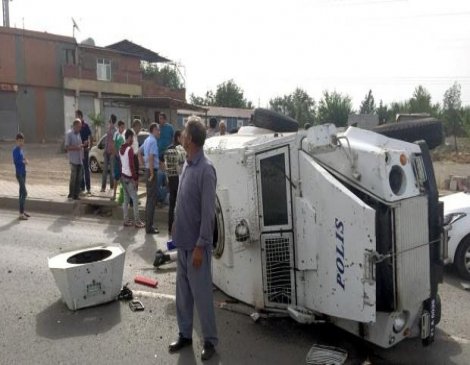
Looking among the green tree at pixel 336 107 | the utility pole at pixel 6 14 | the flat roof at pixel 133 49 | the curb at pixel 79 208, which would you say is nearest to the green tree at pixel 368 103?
the green tree at pixel 336 107

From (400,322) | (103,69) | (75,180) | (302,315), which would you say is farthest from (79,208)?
(103,69)

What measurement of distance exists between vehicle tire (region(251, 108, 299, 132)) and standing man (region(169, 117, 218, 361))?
4.52ft

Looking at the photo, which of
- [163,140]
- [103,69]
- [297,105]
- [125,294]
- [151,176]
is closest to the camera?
[125,294]

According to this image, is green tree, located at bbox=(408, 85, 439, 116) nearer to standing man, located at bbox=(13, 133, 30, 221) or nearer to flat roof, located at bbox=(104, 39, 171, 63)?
flat roof, located at bbox=(104, 39, 171, 63)

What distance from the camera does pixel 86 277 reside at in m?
4.59

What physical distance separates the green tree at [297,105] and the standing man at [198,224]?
4170 centimetres

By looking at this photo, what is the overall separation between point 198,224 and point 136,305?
1.68 m

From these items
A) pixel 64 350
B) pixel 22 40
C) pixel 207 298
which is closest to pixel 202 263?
pixel 207 298

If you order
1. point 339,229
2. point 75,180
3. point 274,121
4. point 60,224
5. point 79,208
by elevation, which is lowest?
point 60,224

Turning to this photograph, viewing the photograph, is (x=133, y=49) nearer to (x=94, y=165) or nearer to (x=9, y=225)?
(x=94, y=165)

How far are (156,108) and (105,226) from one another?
24806 mm

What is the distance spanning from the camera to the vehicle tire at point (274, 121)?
4871 millimetres

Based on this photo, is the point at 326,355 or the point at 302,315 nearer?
the point at 326,355

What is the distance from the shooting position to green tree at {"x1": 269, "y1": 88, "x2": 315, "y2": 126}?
156ft
